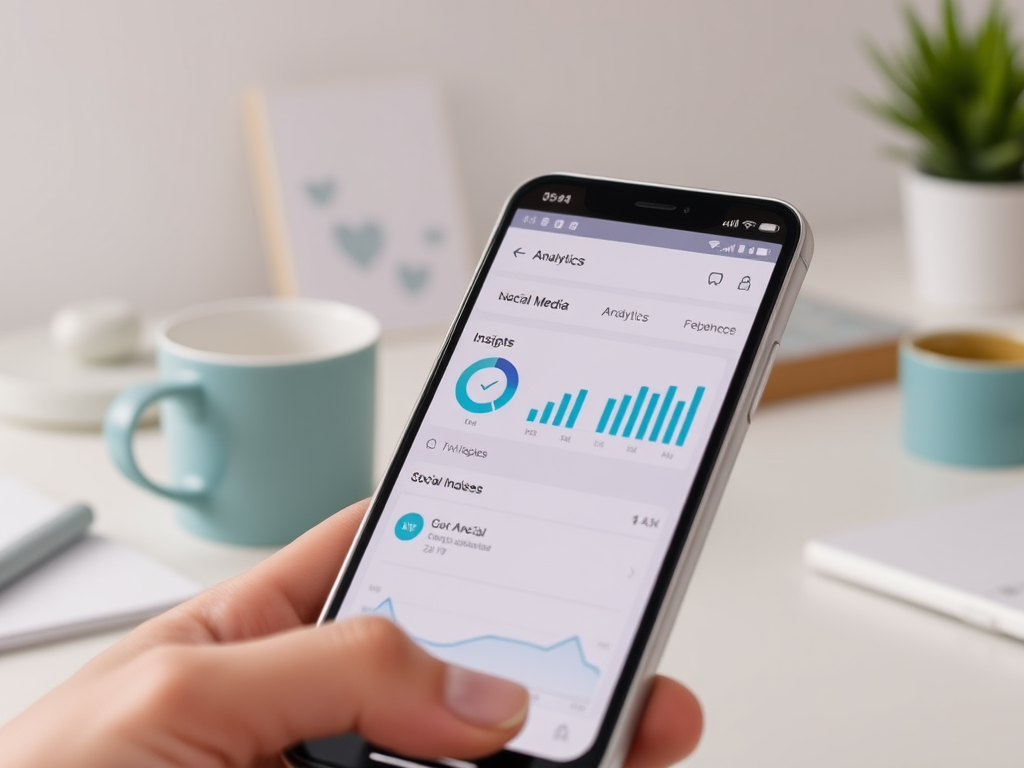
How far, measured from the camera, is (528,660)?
442 mm

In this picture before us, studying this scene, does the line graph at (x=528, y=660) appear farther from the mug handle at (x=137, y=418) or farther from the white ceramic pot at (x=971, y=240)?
the white ceramic pot at (x=971, y=240)

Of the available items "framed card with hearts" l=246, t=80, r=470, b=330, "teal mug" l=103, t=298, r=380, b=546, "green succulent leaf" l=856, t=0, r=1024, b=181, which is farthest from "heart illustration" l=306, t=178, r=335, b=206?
"green succulent leaf" l=856, t=0, r=1024, b=181

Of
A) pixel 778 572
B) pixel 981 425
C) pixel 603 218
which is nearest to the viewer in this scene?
pixel 603 218

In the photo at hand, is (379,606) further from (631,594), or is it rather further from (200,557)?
(200,557)

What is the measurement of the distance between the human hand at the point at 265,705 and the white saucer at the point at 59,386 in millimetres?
471

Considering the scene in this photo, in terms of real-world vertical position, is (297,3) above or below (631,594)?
above

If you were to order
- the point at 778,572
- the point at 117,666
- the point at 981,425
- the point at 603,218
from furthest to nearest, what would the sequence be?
the point at 981,425
the point at 778,572
the point at 603,218
the point at 117,666

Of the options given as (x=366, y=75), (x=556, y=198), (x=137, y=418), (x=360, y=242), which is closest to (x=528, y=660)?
(x=556, y=198)

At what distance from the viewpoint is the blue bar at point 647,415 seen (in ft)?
1.55

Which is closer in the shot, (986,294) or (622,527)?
(622,527)

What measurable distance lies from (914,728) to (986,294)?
0.66 metres

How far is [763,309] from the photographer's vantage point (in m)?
0.48

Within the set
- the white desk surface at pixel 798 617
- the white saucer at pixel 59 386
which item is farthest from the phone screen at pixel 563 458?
the white saucer at pixel 59 386

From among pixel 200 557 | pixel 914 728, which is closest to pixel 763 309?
pixel 914 728
